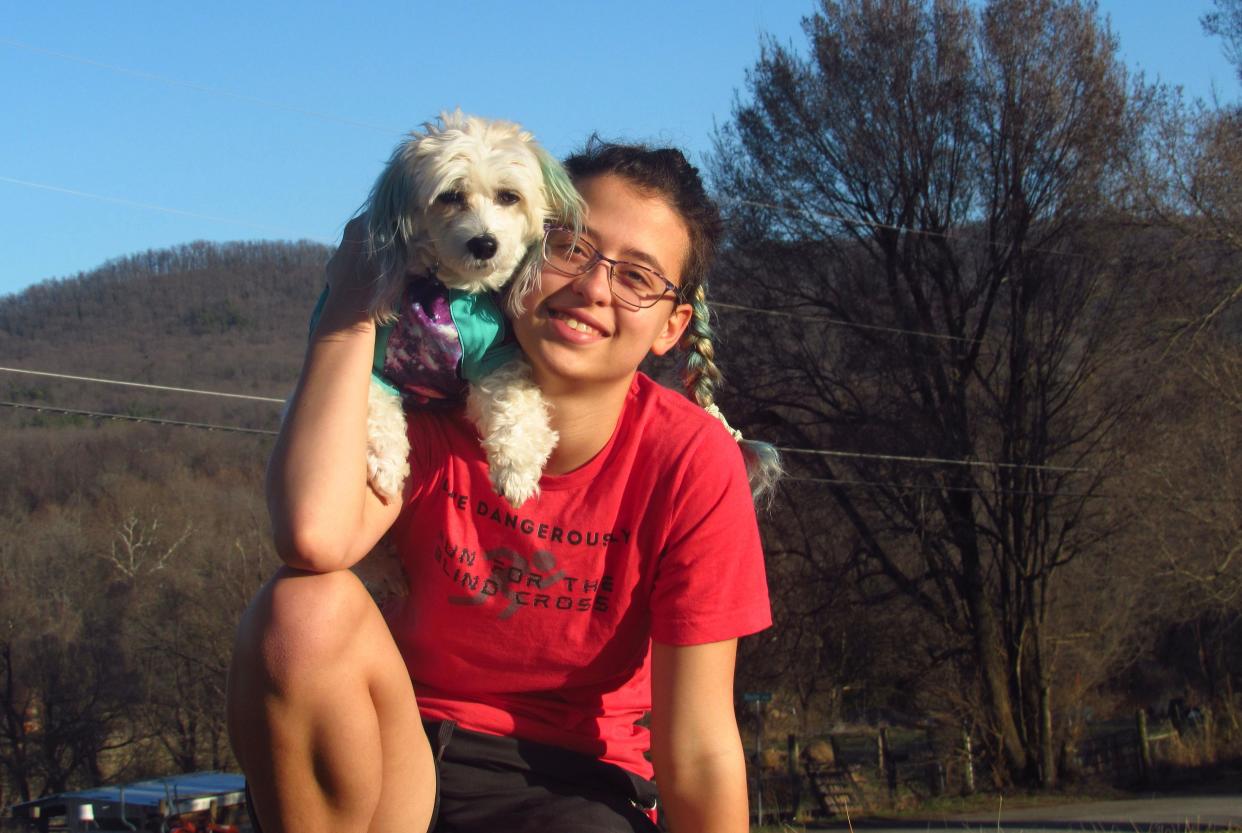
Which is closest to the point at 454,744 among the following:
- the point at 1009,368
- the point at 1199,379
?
the point at 1199,379

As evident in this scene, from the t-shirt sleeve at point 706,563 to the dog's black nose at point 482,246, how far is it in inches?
19.6

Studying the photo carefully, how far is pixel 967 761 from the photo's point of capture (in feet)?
68.5

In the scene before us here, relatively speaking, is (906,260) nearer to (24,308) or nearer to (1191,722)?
(1191,722)

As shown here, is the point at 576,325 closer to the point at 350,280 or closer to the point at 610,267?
the point at 610,267

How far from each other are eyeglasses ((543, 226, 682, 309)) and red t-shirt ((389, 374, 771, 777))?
0.72 feet

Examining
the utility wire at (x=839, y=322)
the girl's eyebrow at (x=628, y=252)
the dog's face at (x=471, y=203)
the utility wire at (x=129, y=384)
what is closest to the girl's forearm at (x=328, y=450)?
the dog's face at (x=471, y=203)

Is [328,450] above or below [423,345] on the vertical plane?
below

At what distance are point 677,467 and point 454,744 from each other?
610 millimetres

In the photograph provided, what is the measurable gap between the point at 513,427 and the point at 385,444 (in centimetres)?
25

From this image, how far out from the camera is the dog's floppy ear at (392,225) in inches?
84.5

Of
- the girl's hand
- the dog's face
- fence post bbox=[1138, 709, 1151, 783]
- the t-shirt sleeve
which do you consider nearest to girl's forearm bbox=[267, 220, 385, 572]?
the girl's hand

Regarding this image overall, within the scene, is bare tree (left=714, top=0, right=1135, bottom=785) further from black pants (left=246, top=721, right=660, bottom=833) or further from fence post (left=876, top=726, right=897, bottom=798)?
black pants (left=246, top=721, right=660, bottom=833)

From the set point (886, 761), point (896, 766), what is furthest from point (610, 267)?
point (896, 766)

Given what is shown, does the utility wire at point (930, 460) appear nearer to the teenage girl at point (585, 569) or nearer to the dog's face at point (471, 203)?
the teenage girl at point (585, 569)
